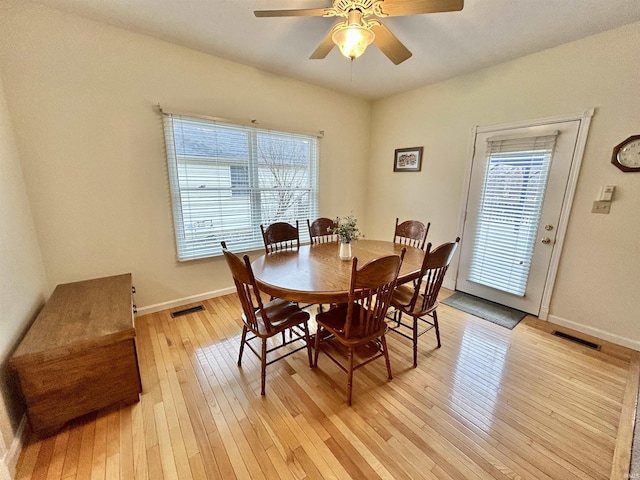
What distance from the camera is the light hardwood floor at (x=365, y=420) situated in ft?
4.30

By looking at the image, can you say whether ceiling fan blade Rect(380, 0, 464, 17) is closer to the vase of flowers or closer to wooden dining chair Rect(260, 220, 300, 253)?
the vase of flowers

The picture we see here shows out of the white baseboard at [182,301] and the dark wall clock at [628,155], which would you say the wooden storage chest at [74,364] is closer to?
the white baseboard at [182,301]

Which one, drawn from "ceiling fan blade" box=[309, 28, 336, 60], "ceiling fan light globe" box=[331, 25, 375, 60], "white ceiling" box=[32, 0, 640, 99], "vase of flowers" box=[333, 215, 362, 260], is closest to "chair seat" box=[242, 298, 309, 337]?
"vase of flowers" box=[333, 215, 362, 260]

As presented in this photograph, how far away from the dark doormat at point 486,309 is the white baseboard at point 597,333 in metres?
0.27

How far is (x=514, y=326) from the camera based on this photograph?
2.61 metres

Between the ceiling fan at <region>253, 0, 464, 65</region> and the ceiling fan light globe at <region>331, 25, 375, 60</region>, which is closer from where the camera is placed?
the ceiling fan at <region>253, 0, 464, 65</region>

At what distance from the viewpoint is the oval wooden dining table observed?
5.11 ft

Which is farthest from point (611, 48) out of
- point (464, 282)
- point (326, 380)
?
point (326, 380)

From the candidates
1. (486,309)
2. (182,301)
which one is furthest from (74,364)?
(486,309)

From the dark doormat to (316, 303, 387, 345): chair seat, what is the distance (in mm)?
1676

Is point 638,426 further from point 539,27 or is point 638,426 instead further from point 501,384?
point 539,27

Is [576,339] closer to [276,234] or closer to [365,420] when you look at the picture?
[365,420]

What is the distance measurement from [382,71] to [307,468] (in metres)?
3.63

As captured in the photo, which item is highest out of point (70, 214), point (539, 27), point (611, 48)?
point (539, 27)
